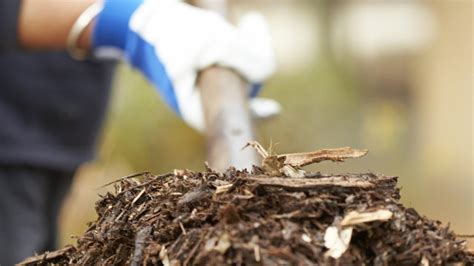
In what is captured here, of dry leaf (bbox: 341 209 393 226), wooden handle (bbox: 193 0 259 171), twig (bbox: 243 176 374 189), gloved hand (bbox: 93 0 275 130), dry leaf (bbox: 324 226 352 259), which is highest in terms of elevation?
gloved hand (bbox: 93 0 275 130)

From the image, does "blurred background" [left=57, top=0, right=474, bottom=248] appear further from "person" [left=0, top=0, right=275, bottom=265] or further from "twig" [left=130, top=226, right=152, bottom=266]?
"twig" [left=130, top=226, right=152, bottom=266]

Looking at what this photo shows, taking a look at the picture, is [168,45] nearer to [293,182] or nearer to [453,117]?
[293,182]

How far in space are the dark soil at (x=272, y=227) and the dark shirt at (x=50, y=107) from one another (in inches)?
52.4

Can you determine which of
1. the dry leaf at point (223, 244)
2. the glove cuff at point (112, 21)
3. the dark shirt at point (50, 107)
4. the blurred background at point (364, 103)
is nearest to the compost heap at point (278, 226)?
the dry leaf at point (223, 244)

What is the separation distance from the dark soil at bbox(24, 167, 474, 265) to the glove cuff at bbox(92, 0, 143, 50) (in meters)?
0.98

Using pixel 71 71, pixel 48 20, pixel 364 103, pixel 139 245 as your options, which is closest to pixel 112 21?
pixel 48 20

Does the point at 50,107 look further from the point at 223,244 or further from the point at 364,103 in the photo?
the point at 364,103

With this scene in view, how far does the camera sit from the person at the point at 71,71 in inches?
67.8

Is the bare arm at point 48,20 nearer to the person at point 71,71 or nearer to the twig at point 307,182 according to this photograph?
the person at point 71,71

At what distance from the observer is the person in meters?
1.72

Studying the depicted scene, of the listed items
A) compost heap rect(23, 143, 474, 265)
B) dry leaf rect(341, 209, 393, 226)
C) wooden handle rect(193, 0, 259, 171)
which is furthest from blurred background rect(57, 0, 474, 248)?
dry leaf rect(341, 209, 393, 226)

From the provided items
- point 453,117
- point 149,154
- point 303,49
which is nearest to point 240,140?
point 149,154

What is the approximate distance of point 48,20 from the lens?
Result: 5.68ft

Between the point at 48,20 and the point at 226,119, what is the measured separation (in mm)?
576
